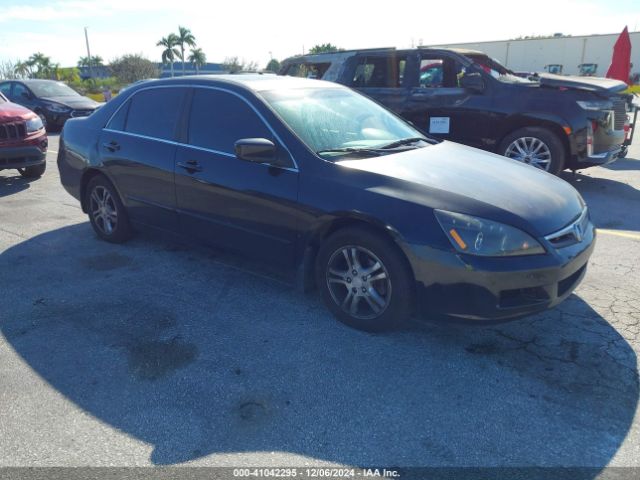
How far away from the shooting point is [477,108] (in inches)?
291

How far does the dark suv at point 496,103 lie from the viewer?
6.82 m

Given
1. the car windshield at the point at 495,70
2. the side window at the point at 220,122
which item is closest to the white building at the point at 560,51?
the car windshield at the point at 495,70

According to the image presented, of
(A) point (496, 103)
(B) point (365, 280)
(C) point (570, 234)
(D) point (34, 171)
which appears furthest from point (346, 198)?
(D) point (34, 171)

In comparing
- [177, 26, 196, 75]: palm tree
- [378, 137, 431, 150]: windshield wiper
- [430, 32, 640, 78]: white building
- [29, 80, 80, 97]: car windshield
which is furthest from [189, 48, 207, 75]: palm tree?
[378, 137, 431, 150]: windshield wiper

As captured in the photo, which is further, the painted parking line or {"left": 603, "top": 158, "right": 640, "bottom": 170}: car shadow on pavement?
{"left": 603, "top": 158, "right": 640, "bottom": 170}: car shadow on pavement

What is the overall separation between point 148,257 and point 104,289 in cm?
77

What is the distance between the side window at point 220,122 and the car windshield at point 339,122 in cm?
20

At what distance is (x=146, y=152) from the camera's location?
4539 millimetres

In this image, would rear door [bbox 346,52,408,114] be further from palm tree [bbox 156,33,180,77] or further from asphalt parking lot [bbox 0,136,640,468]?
palm tree [bbox 156,33,180,77]

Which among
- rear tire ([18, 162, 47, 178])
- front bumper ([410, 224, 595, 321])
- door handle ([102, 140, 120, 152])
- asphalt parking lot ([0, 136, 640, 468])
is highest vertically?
door handle ([102, 140, 120, 152])

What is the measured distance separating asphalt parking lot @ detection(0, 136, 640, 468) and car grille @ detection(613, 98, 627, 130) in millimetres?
3495

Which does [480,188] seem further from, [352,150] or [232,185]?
[232,185]

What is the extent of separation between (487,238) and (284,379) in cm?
138

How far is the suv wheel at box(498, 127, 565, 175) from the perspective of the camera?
691cm
